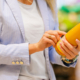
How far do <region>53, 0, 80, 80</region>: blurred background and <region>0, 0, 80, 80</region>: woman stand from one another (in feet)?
2.69

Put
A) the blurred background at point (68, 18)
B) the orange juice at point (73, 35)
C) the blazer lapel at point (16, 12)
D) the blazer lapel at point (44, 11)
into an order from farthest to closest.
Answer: the blurred background at point (68, 18) → the blazer lapel at point (44, 11) → the blazer lapel at point (16, 12) → the orange juice at point (73, 35)

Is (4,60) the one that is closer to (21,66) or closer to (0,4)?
(21,66)

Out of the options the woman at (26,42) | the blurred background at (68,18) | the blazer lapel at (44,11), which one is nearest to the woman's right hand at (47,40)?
the woman at (26,42)

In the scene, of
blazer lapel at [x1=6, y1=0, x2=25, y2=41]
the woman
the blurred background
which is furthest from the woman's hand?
the blurred background

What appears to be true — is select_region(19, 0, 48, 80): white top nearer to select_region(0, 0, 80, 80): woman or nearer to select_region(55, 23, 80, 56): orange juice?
select_region(0, 0, 80, 80): woman

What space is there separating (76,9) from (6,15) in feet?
3.76

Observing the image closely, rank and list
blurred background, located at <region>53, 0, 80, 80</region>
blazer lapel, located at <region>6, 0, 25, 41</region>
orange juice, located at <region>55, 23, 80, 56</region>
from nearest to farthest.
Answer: orange juice, located at <region>55, 23, 80, 56</region> < blazer lapel, located at <region>6, 0, 25, 41</region> < blurred background, located at <region>53, 0, 80, 80</region>

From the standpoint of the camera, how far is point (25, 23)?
2.09 feet

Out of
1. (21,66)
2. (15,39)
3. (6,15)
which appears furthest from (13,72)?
(6,15)

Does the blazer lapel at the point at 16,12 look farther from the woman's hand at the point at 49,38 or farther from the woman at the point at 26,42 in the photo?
the woman's hand at the point at 49,38

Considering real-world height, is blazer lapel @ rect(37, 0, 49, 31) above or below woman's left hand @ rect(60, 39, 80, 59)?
above

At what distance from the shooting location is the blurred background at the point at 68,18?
5.01 ft

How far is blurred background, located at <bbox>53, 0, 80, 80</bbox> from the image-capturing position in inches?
60.1

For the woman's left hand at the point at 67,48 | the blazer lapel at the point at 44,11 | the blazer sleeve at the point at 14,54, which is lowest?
the blazer sleeve at the point at 14,54
